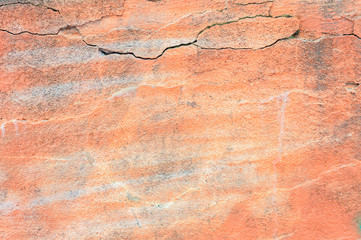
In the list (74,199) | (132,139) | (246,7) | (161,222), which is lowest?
(161,222)

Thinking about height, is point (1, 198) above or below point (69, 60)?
below

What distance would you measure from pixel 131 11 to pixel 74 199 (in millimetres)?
895

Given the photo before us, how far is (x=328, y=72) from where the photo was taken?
1.39 meters

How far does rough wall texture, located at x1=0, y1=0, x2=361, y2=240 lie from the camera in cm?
137

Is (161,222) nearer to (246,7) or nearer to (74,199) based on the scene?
(74,199)

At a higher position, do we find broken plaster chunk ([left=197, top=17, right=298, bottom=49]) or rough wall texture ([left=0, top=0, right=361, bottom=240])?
broken plaster chunk ([left=197, top=17, right=298, bottom=49])

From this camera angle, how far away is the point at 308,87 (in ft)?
4.59

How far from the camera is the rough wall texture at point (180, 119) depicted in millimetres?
1366

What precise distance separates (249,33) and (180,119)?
501 millimetres

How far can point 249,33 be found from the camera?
138cm

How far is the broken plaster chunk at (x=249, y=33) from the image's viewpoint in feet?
4.53

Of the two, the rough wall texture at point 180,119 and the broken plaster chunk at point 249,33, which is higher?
the broken plaster chunk at point 249,33

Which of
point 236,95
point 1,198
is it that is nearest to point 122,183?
point 1,198

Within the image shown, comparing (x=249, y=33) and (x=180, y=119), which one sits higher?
(x=249, y=33)
